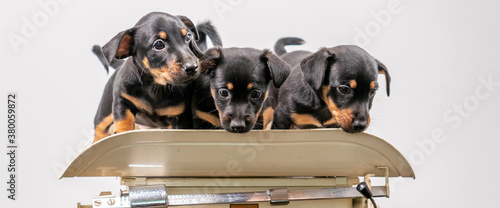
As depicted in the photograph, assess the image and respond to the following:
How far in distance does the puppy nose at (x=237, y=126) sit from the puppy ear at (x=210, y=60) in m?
0.27

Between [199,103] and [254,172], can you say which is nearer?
[254,172]

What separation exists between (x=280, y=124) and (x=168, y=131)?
67 cm

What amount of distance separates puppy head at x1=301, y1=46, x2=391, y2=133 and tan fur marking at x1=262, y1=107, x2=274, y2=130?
8.2 inches

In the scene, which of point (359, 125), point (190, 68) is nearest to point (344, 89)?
point (359, 125)

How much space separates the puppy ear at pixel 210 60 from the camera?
5.64 feet

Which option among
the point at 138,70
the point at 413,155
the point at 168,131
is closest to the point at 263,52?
the point at 138,70

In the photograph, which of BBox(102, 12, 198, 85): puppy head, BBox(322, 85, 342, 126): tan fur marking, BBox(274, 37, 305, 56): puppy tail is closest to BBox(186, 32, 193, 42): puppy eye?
BBox(102, 12, 198, 85): puppy head

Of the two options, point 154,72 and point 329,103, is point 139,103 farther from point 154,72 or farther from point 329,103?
point 329,103

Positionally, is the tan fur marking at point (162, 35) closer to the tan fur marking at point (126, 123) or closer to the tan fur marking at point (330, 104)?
the tan fur marking at point (126, 123)

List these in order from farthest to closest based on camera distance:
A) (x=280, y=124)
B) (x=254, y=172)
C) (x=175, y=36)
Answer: (x=280, y=124)
(x=175, y=36)
(x=254, y=172)

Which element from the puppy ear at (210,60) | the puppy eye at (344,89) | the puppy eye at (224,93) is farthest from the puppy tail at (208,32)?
the puppy eye at (344,89)

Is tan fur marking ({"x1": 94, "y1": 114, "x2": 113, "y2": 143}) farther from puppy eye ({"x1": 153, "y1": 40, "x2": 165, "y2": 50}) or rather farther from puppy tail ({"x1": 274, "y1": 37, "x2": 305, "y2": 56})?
puppy tail ({"x1": 274, "y1": 37, "x2": 305, "y2": 56})

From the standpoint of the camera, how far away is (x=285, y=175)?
1654mm

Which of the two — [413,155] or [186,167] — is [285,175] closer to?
[186,167]
